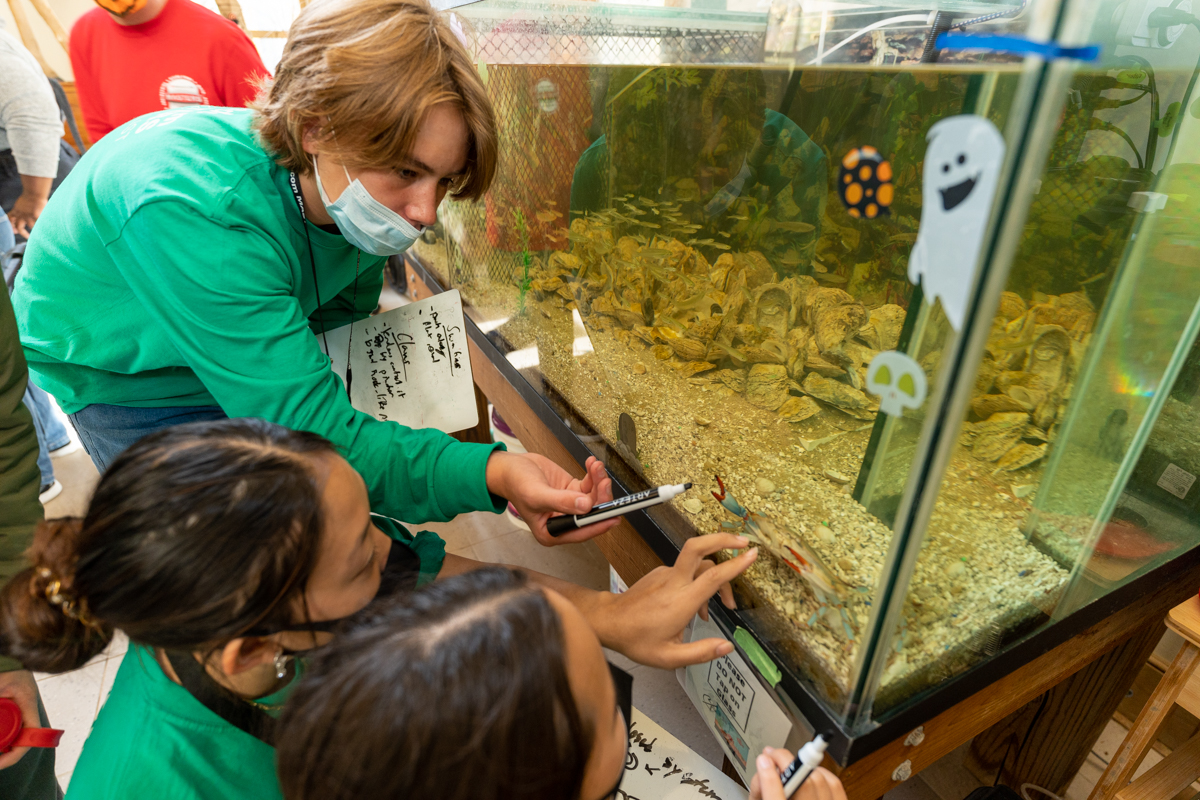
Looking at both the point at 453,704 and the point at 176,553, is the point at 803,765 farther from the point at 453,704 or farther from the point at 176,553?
the point at 176,553

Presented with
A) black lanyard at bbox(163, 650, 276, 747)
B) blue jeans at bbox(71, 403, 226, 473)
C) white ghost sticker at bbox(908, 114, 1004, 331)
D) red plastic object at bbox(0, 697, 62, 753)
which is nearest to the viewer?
white ghost sticker at bbox(908, 114, 1004, 331)

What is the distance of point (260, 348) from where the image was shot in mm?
747

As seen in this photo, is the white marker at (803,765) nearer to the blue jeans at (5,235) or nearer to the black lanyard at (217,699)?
the black lanyard at (217,699)

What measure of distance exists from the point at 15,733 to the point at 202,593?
1.40ft

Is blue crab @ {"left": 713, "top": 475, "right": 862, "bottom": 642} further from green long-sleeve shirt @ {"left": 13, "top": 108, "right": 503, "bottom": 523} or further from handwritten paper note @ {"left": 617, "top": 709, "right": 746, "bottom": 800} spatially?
green long-sleeve shirt @ {"left": 13, "top": 108, "right": 503, "bottom": 523}

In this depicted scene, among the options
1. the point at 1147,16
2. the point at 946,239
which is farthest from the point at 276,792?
the point at 1147,16

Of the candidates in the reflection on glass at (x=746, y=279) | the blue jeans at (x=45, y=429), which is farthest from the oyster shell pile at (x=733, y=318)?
the blue jeans at (x=45, y=429)

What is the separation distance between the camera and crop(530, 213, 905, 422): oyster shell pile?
0.82 metres

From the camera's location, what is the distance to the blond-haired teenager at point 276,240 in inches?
28.7

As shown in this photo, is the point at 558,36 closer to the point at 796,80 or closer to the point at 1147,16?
the point at 796,80

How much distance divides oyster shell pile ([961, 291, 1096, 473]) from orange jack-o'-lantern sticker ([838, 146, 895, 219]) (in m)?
0.26

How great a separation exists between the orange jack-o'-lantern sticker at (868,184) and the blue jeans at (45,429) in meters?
2.56

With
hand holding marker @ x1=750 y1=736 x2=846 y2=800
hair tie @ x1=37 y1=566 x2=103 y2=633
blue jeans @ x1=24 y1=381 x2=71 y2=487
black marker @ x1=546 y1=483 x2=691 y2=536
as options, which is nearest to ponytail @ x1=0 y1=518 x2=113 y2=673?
hair tie @ x1=37 y1=566 x2=103 y2=633

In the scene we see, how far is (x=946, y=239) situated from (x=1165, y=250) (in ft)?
1.63
